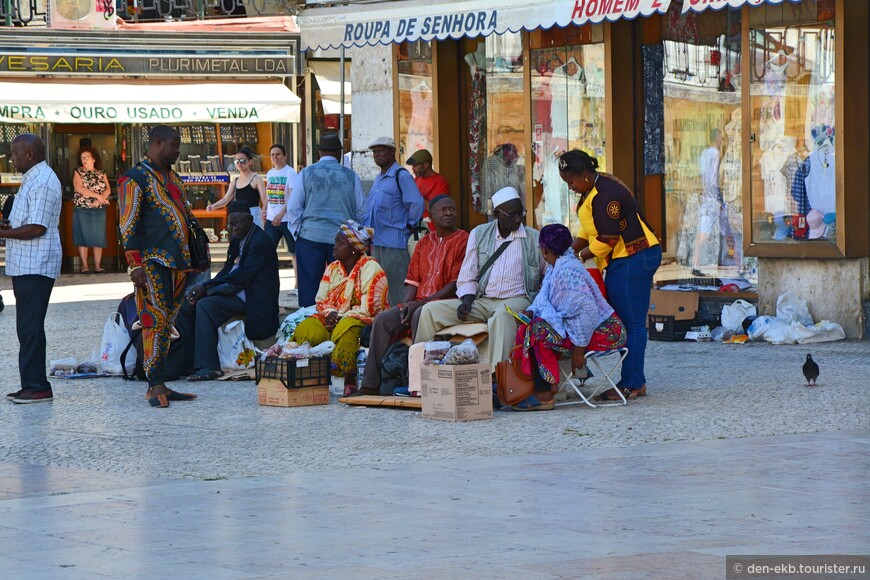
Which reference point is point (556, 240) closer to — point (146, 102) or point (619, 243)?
point (619, 243)

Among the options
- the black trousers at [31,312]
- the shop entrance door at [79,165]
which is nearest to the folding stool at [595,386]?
the black trousers at [31,312]

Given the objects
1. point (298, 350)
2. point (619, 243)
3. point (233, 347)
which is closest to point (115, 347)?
point (233, 347)

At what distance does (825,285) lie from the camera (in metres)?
13.1

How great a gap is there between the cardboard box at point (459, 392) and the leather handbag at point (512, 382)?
265 millimetres

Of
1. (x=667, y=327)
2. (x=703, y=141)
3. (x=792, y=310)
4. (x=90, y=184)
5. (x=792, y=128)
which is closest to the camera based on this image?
(x=792, y=310)

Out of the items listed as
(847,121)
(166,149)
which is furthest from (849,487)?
(847,121)

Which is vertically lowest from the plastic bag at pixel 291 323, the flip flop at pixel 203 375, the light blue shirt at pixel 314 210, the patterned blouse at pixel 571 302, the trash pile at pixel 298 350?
the flip flop at pixel 203 375

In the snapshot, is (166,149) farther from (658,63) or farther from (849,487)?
(658,63)

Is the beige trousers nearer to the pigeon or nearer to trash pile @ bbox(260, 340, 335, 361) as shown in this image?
trash pile @ bbox(260, 340, 335, 361)

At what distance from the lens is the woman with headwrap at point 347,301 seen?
10.6 metres

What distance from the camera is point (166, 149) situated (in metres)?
9.94

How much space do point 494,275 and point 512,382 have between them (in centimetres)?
91

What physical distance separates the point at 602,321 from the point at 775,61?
4.65 metres

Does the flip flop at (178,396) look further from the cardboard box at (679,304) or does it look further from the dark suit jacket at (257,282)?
the cardboard box at (679,304)
